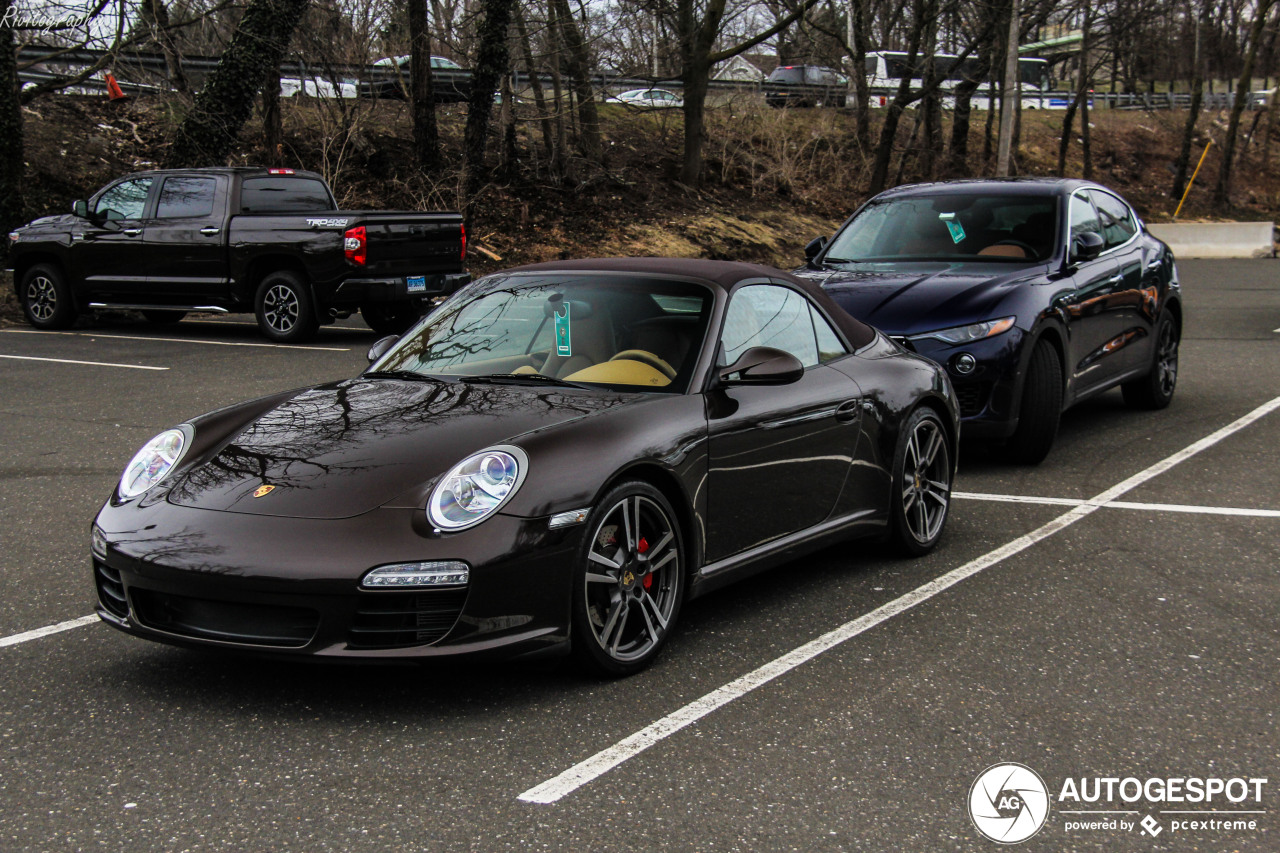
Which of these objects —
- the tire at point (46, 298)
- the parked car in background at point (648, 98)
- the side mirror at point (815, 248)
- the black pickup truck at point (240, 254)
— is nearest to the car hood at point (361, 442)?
the side mirror at point (815, 248)

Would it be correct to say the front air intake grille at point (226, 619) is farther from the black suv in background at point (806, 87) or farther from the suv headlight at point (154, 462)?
the black suv in background at point (806, 87)

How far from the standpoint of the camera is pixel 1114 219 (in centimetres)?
970

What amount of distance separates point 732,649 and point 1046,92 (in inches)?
2250

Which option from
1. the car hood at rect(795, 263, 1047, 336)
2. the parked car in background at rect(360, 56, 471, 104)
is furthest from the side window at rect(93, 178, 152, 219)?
the car hood at rect(795, 263, 1047, 336)

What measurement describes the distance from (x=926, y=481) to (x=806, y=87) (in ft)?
112

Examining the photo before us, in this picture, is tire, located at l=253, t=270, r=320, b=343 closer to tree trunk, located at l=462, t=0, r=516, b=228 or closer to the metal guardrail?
the metal guardrail

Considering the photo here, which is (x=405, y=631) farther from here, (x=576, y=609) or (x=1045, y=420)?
(x=1045, y=420)

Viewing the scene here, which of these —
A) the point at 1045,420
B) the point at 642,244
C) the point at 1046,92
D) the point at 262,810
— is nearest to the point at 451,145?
the point at 642,244

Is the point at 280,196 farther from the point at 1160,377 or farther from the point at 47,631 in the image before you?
the point at 47,631

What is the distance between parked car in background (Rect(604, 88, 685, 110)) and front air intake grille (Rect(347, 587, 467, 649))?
2584 centimetres

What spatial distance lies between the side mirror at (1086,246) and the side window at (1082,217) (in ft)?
0.43

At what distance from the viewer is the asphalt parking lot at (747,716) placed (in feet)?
10.7

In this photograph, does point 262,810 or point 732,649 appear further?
point 732,649

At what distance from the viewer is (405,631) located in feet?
12.6
